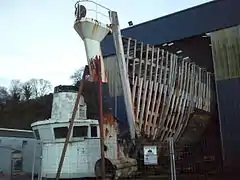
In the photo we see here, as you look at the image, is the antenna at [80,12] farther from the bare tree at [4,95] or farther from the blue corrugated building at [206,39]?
the bare tree at [4,95]

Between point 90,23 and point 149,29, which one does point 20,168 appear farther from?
point 149,29

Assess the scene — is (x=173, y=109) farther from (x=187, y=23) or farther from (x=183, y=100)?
(x=187, y=23)

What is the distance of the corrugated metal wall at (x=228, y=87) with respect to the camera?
26.7 m

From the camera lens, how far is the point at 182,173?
2097cm

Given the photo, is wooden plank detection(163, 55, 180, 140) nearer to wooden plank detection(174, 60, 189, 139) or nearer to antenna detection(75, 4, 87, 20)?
wooden plank detection(174, 60, 189, 139)

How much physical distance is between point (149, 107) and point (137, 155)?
483 centimetres

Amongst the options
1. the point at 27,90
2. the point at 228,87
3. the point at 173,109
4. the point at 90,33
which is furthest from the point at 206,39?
the point at 27,90

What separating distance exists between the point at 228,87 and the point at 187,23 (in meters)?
7.98

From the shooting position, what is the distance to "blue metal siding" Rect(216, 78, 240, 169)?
87.0 ft

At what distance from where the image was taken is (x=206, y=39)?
3422cm

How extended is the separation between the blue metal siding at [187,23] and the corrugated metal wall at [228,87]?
1.37m

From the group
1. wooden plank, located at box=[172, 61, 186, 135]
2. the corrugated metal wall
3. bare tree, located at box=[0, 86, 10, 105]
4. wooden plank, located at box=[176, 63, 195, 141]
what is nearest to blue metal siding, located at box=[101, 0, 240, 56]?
the corrugated metal wall

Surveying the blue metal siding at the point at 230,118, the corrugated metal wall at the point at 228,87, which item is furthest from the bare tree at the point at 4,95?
the blue metal siding at the point at 230,118

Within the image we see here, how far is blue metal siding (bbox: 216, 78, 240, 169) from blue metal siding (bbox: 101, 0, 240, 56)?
18.3ft
